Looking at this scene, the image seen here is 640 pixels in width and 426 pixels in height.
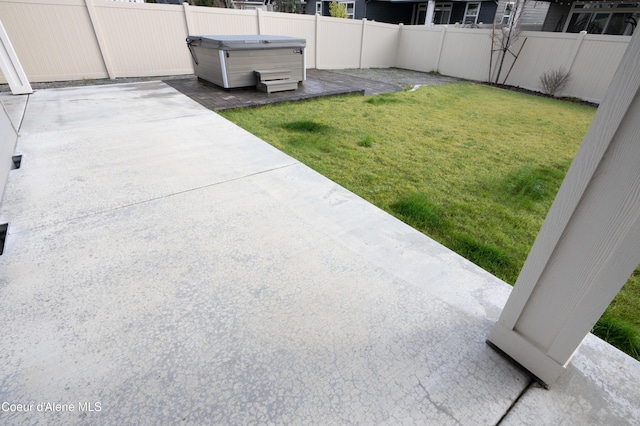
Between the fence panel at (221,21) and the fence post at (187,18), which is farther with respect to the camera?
the fence panel at (221,21)

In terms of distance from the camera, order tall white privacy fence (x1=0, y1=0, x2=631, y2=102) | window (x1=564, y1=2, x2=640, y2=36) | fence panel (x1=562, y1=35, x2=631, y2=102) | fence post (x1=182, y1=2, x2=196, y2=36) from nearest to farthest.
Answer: tall white privacy fence (x1=0, y1=0, x2=631, y2=102), fence panel (x1=562, y1=35, x2=631, y2=102), fence post (x1=182, y1=2, x2=196, y2=36), window (x1=564, y1=2, x2=640, y2=36)

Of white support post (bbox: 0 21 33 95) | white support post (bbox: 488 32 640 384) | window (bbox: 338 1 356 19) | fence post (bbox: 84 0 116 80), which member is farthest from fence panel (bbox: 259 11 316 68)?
white support post (bbox: 488 32 640 384)

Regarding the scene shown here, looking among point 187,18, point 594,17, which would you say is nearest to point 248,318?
point 187,18

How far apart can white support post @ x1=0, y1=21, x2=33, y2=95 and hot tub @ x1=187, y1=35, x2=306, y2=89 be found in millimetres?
3046

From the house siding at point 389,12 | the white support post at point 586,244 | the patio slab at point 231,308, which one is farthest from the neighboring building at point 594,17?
the white support post at point 586,244

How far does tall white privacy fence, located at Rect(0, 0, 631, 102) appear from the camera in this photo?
649cm

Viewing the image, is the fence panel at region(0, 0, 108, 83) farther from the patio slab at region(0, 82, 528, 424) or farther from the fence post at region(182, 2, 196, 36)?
the patio slab at region(0, 82, 528, 424)

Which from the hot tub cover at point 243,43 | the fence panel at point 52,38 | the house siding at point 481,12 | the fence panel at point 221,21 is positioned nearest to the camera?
the hot tub cover at point 243,43

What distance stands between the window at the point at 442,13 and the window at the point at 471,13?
0.90 meters

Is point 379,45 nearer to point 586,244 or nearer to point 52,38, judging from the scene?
point 52,38

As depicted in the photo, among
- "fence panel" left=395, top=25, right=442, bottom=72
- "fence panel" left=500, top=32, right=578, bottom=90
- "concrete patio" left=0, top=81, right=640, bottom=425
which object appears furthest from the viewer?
"fence panel" left=395, top=25, right=442, bottom=72

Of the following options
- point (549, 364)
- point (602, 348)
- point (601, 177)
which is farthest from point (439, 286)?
point (601, 177)

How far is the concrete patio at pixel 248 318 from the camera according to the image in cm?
110

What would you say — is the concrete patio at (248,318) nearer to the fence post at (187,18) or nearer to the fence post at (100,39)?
the fence post at (100,39)
